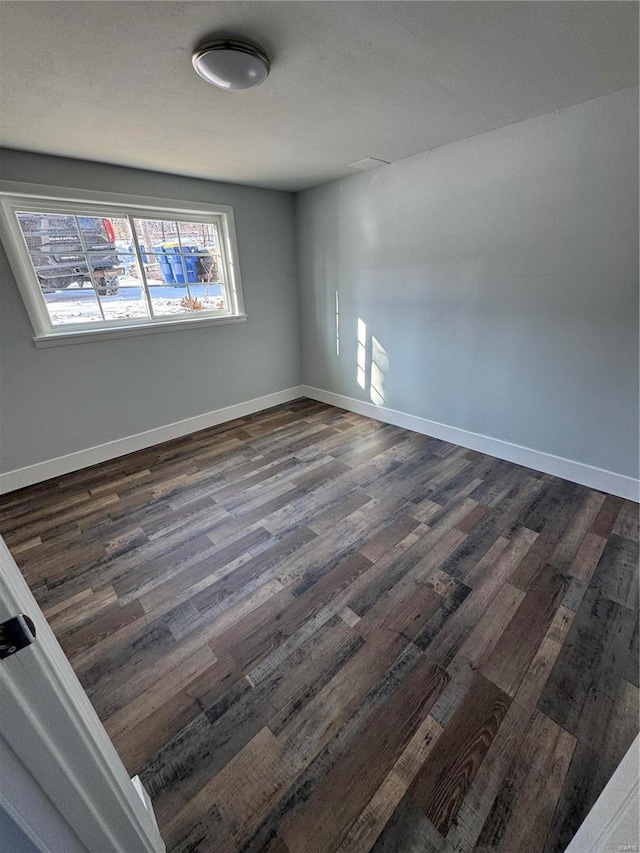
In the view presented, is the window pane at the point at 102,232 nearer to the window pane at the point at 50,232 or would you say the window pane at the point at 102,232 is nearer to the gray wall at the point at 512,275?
the window pane at the point at 50,232

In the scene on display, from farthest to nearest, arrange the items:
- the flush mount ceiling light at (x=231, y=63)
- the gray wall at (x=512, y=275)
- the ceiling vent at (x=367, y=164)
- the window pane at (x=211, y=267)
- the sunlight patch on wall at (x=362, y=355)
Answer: the sunlight patch on wall at (x=362, y=355)
the window pane at (x=211, y=267)
the ceiling vent at (x=367, y=164)
the gray wall at (x=512, y=275)
the flush mount ceiling light at (x=231, y=63)

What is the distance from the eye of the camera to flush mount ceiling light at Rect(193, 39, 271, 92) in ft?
4.29

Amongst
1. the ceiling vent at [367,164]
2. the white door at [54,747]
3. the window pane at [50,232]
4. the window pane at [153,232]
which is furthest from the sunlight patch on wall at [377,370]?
the white door at [54,747]

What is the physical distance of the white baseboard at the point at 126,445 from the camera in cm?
265

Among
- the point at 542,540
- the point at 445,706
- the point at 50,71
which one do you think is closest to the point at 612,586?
the point at 542,540

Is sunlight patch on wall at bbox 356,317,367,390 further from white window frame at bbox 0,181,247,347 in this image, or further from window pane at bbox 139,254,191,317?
window pane at bbox 139,254,191,317

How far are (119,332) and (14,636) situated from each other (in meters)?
2.90

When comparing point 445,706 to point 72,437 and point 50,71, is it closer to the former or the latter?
point 50,71

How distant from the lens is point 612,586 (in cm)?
168

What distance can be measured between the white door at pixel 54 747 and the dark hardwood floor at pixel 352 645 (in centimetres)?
49

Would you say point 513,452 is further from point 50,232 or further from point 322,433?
point 50,232

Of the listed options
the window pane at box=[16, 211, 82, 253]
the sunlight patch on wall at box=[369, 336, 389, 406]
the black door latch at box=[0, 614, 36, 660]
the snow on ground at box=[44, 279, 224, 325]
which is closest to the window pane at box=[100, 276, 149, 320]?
the snow on ground at box=[44, 279, 224, 325]

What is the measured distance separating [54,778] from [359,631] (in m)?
1.18

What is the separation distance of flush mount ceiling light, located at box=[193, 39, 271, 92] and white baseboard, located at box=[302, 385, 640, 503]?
2649 millimetres
